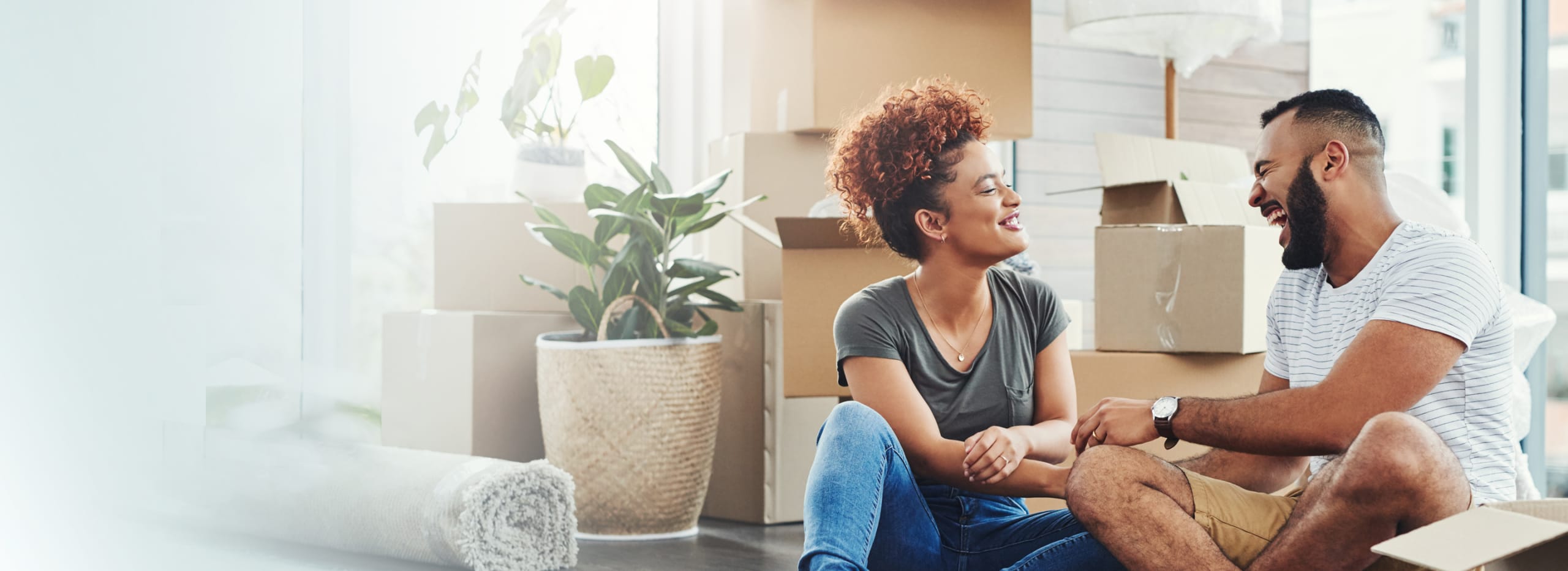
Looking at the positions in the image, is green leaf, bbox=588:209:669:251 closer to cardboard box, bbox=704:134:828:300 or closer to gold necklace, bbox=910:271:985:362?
cardboard box, bbox=704:134:828:300

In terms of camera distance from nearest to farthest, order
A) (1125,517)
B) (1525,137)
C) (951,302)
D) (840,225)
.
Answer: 1. (1125,517)
2. (951,302)
3. (840,225)
4. (1525,137)

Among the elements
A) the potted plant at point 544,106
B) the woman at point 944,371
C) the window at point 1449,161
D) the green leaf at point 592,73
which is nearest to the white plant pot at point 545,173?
the potted plant at point 544,106

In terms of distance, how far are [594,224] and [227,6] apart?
1.04 metres

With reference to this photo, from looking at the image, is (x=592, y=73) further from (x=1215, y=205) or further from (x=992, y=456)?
(x=992, y=456)

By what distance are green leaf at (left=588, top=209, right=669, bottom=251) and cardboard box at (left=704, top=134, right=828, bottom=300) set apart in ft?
0.86

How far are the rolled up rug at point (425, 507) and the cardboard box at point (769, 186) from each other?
28.6 inches

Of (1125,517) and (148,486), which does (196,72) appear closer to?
(148,486)

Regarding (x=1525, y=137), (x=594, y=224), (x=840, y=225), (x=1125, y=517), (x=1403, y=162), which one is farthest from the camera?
(x=1403, y=162)

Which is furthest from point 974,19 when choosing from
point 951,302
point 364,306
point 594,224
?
point 364,306

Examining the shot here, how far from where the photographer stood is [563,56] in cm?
279

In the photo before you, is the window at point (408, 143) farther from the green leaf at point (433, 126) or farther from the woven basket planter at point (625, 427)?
the woven basket planter at point (625, 427)

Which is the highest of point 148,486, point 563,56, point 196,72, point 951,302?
point 563,56

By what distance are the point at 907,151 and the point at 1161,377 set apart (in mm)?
616

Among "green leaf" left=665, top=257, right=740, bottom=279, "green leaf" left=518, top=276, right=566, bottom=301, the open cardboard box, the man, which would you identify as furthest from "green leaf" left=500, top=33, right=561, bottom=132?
the man
